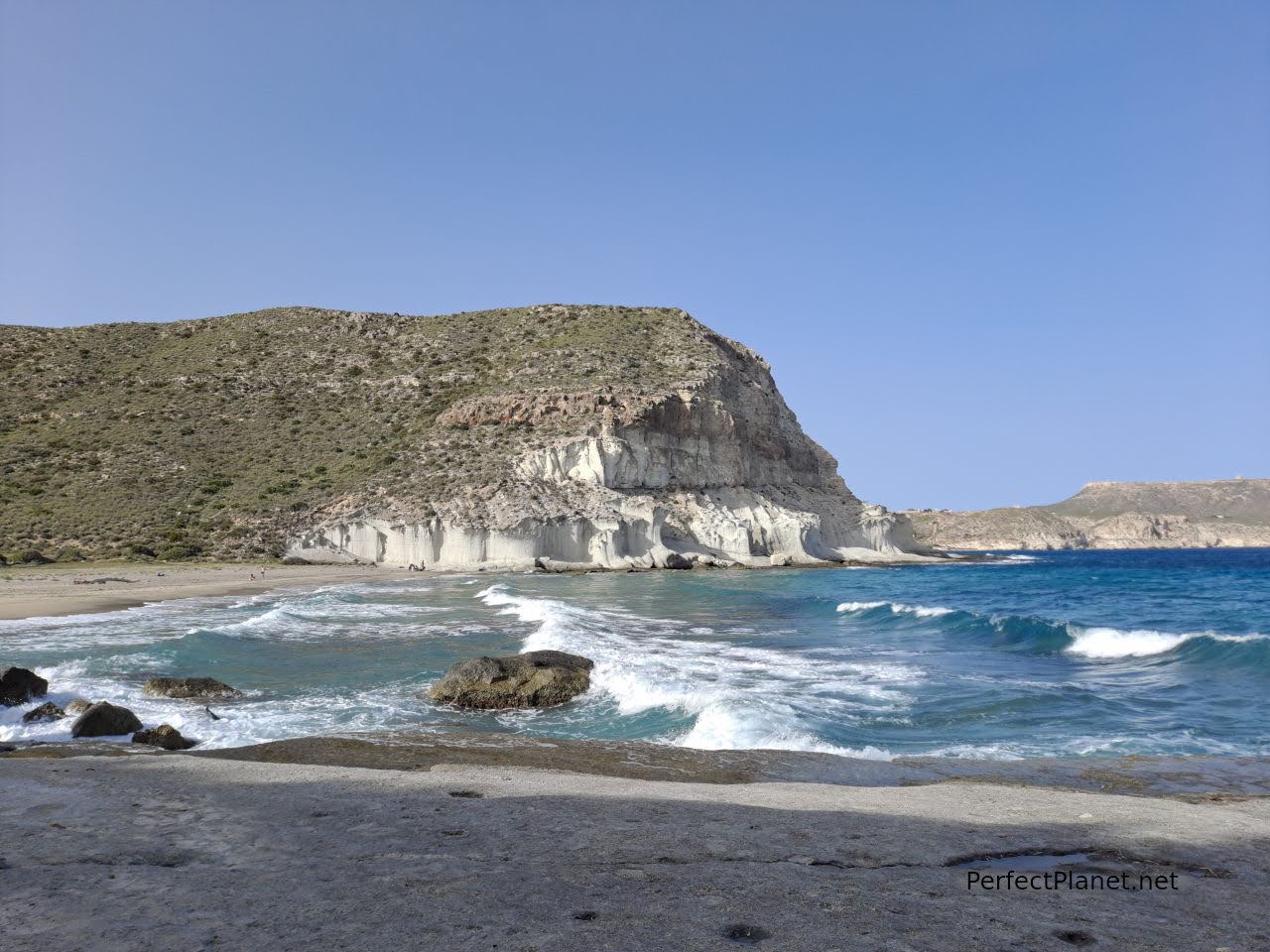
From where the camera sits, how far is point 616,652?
774 inches

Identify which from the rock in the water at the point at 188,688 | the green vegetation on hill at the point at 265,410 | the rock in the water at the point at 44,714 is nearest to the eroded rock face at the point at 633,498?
the green vegetation on hill at the point at 265,410

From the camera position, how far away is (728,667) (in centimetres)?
1820

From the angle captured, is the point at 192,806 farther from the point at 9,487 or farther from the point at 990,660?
the point at 9,487

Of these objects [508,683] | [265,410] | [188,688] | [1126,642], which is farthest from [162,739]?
[265,410]

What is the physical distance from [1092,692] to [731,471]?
5876 cm

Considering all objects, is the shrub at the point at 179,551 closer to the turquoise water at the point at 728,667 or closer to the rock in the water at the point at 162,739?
the turquoise water at the point at 728,667

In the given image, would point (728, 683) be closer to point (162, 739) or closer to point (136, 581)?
point (162, 739)

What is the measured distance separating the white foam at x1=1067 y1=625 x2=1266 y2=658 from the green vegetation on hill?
4494cm

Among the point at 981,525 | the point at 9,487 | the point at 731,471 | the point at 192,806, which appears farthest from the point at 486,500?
the point at 981,525

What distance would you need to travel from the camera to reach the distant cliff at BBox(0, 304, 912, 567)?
191 ft

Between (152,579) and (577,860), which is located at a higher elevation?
(577,860)

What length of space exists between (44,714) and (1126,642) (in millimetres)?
24641

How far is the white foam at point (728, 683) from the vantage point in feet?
39.7

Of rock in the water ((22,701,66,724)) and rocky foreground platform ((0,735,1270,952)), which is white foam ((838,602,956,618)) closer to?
rocky foreground platform ((0,735,1270,952))
